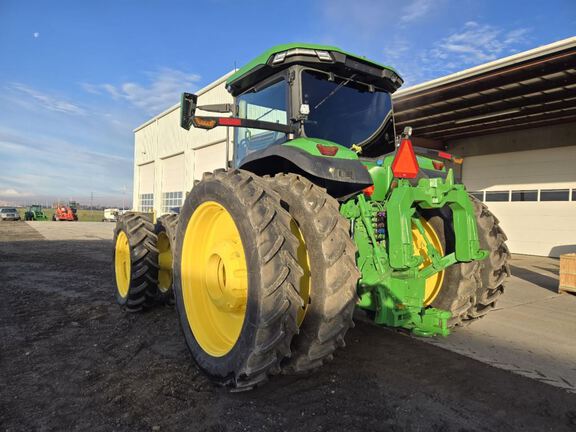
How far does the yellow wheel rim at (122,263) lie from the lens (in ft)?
16.3

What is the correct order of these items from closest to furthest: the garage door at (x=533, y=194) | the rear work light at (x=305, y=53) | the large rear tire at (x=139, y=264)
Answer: the rear work light at (x=305, y=53), the large rear tire at (x=139, y=264), the garage door at (x=533, y=194)

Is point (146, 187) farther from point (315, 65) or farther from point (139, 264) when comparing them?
point (315, 65)

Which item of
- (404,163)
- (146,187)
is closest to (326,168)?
(404,163)

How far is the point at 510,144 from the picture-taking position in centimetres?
1343

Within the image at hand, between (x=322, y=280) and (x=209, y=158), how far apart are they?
17283 millimetres

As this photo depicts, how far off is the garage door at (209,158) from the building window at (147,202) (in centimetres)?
677

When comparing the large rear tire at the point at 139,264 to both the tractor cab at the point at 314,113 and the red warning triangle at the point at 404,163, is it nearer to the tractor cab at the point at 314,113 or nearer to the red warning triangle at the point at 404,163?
the tractor cab at the point at 314,113

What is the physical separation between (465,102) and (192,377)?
10679mm

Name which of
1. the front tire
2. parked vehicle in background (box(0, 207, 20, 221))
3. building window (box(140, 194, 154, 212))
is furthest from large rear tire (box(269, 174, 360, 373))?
parked vehicle in background (box(0, 207, 20, 221))

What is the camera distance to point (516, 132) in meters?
13.3

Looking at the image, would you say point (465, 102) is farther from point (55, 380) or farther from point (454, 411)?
point (55, 380)

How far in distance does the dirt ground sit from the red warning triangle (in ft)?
5.15

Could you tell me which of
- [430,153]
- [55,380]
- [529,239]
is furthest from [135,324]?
[529,239]

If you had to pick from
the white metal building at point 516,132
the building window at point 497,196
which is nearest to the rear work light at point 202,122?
the white metal building at point 516,132
